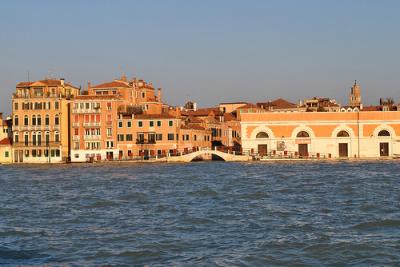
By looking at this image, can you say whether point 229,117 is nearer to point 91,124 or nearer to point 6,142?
point 91,124

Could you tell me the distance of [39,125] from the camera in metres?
72.8

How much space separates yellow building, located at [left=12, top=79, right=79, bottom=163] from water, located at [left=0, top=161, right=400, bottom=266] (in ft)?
115

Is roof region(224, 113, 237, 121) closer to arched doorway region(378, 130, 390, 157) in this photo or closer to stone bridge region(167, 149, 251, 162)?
stone bridge region(167, 149, 251, 162)

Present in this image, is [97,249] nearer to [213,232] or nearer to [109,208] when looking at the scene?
[213,232]

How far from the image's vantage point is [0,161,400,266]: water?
1730 centimetres

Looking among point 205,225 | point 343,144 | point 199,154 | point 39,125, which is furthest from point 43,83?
point 205,225

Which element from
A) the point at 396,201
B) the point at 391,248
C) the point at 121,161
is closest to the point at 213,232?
the point at 391,248

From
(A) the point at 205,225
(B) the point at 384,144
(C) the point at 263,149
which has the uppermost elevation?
(B) the point at 384,144

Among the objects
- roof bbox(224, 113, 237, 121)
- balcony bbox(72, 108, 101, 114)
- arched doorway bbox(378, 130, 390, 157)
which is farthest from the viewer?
roof bbox(224, 113, 237, 121)

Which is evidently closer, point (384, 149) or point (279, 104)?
point (384, 149)

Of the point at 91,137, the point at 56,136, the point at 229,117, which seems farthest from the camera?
the point at 229,117

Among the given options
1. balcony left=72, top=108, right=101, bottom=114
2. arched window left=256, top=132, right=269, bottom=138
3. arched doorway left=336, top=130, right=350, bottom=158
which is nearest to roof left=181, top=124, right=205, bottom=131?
arched window left=256, top=132, right=269, bottom=138

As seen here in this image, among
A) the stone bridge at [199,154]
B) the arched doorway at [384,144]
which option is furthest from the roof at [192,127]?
the arched doorway at [384,144]

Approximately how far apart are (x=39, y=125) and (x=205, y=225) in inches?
2078
